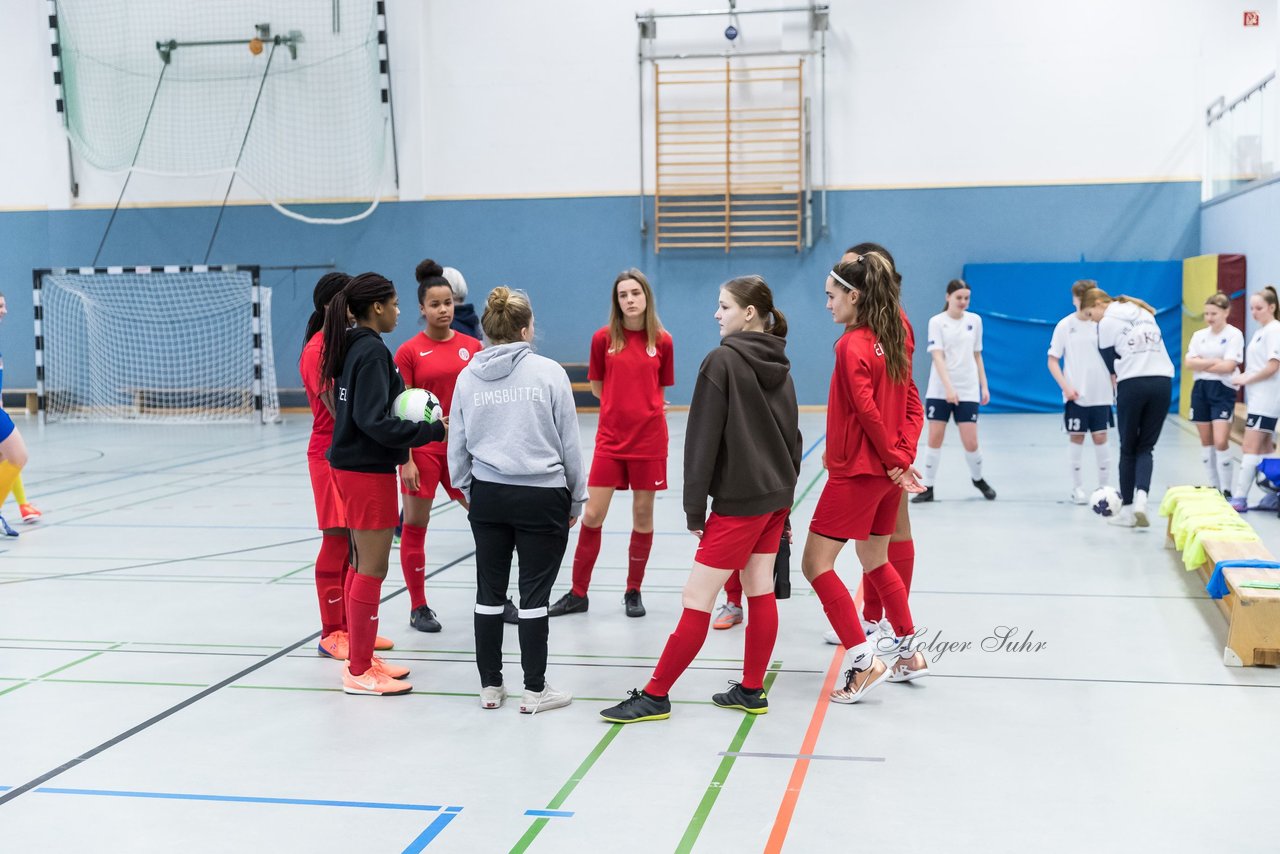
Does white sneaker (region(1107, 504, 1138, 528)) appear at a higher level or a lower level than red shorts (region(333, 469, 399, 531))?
lower

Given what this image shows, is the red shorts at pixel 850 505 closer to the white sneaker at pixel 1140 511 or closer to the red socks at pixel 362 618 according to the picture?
the red socks at pixel 362 618

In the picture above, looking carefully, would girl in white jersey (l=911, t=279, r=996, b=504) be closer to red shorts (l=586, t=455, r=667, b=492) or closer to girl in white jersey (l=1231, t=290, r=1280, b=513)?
girl in white jersey (l=1231, t=290, r=1280, b=513)

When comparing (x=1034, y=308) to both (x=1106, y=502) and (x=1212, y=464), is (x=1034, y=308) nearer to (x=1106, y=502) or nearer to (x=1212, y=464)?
(x=1212, y=464)

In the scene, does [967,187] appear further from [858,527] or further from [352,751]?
[352,751]

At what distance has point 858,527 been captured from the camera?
3.98m

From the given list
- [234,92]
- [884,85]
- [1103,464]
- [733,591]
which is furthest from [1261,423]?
[234,92]

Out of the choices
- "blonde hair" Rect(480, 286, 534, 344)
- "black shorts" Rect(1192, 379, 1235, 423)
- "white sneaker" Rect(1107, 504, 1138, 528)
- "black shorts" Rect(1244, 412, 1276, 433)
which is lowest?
"white sneaker" Rect(1107, 504, 1138, 528)

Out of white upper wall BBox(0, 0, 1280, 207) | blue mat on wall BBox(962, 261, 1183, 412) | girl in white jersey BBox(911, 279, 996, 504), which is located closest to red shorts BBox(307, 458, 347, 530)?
girl in white jersey BBox(911, 279, 996, 504)

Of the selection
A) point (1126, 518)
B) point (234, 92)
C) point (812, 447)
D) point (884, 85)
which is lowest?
point (812, 447)

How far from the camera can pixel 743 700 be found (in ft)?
13.0

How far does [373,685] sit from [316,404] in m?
1.09

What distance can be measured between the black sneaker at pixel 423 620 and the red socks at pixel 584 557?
0.67 metres

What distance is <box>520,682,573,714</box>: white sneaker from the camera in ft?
13.0

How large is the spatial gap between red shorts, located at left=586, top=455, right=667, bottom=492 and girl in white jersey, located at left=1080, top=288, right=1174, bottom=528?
3418 mm
